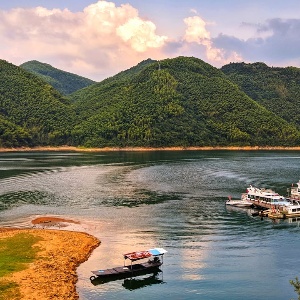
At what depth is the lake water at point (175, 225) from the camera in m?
45.2

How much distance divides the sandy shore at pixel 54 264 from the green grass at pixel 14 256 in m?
0.75

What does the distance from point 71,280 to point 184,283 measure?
1201 cm

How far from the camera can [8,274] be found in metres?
44.7

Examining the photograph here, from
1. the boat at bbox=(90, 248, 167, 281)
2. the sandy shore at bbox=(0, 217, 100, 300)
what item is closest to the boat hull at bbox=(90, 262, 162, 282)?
the boat at bbox=(90, 248, 167, 281)

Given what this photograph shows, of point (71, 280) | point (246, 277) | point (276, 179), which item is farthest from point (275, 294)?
point (276, 179)

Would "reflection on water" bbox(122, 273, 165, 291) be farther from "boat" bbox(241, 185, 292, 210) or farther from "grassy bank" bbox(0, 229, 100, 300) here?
"boat" bbox(241, 185, 292, 210)

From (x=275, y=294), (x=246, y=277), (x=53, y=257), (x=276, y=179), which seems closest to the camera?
(x=275, y=294)

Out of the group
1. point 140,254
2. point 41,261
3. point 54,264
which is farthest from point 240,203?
point 41,261

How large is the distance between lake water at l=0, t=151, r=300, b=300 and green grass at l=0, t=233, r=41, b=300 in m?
6.72

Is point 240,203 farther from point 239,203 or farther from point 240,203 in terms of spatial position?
point 239,203

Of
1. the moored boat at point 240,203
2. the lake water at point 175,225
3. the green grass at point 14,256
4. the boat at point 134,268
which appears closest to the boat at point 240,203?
the moored boat at point 240,203

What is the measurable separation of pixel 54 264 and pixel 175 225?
26.6 meters

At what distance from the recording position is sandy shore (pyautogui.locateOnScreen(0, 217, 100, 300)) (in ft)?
136

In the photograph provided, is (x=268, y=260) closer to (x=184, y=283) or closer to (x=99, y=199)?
(x=184, y=283)
